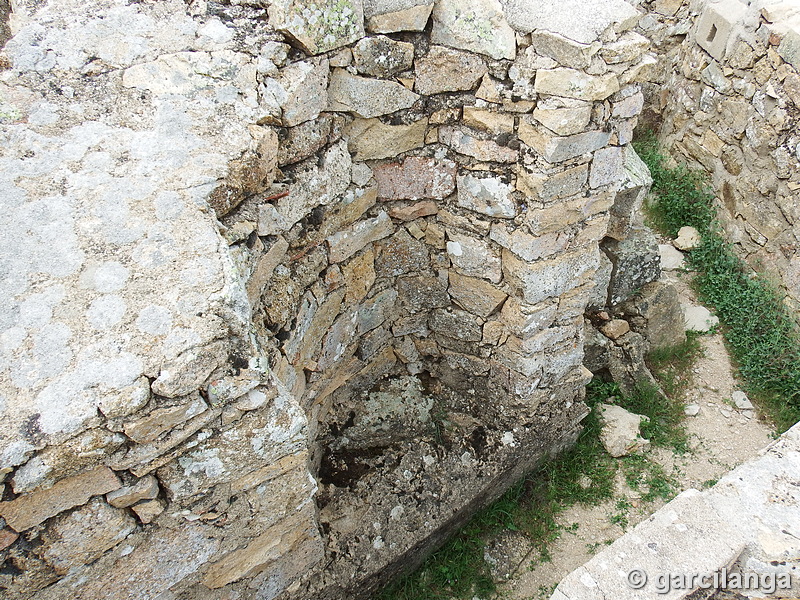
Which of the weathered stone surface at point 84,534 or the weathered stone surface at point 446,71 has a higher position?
the weathered stone surface at point 446,71

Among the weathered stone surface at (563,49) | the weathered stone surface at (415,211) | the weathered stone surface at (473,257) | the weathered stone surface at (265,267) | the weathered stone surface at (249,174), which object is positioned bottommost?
the weathered stone surface at (473,257)

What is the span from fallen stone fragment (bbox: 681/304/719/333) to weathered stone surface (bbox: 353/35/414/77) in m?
3.73

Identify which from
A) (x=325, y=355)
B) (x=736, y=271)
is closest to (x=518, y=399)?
(x=325, y=355)

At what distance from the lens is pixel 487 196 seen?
9.83 ft

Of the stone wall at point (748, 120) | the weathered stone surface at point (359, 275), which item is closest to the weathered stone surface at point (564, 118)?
the weathered stone surface at point (359, 275)

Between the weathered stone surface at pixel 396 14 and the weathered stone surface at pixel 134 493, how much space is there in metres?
1.96

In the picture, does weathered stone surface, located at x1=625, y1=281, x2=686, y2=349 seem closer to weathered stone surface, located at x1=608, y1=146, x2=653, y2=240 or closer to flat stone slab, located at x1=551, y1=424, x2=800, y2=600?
weathered stone surface, located at x1=608, y1=146, x2=653, y2=240

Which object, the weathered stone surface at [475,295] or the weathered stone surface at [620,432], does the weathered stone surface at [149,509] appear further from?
the weathered stone surface at [620,432]

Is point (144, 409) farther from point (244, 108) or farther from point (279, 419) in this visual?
point (244, 108)

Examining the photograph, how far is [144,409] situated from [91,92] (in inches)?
49.2

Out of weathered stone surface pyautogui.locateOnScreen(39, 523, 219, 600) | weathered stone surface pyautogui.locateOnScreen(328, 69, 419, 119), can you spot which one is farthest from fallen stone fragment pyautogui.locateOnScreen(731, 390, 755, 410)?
weathered stone surface pyautogui.locateOnScreen(39, 523, 219, 600)

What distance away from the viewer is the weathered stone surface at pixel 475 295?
130 inches

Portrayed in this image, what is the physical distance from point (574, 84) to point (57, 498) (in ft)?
7.89

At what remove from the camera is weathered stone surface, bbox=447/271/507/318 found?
10.9 ft
